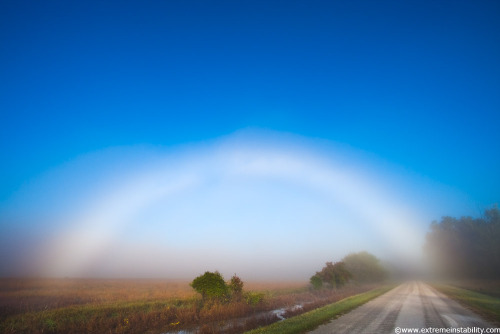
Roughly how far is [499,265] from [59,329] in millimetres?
89312

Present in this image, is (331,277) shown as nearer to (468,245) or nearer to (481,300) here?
(481,300)

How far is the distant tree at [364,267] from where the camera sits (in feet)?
272

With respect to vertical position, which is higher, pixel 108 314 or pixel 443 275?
pixel 108 314

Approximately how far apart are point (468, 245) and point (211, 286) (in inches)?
3586

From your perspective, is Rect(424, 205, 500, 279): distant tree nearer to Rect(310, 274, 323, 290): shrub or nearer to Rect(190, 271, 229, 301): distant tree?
Rect(310, 274, 323, 290): shrub

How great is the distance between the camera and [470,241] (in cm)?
7731

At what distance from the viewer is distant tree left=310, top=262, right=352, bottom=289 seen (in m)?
49.1

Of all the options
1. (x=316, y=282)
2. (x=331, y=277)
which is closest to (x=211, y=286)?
(x=316, y=282)

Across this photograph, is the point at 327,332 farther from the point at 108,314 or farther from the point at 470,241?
the point at 470,241

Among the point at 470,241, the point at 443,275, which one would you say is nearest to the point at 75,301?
the point at 470,241

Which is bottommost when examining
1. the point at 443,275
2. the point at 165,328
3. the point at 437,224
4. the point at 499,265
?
the point at 443,275

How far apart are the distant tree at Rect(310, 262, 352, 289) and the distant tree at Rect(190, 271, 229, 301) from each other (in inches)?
1154

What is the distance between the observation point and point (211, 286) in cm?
2527

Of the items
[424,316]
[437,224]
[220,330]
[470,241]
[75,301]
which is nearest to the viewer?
[220,330]
